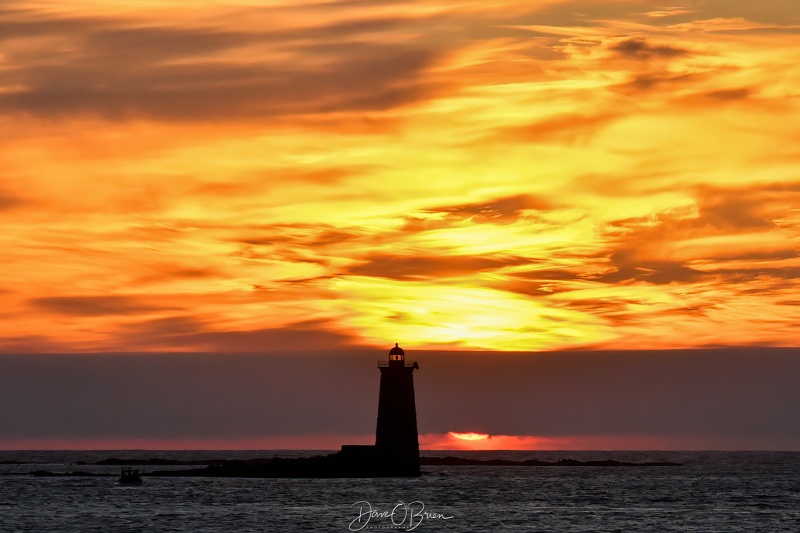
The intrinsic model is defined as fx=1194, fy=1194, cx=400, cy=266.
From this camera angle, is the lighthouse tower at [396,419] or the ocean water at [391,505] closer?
the ocean water at [391,505]

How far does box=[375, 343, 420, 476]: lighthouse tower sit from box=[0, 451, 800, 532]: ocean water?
8.88ft

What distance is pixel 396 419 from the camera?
101 m

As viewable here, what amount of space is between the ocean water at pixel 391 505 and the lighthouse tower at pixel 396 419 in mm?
2706

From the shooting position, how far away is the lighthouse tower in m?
100

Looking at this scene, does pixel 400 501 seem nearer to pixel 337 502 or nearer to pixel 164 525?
pixel 337 502

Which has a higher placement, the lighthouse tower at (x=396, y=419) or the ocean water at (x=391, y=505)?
the lighthouse tower at (x=396, y=419)

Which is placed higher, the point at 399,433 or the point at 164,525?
the point at 399,433

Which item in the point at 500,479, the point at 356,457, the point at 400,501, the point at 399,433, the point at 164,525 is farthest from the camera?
the point at 500,479

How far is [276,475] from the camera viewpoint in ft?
409

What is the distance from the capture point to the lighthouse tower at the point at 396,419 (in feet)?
329

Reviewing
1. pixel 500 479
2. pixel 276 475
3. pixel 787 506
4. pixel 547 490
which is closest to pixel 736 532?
pixel 787 506

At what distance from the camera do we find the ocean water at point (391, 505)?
8019 cm

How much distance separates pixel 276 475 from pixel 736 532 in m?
57.7

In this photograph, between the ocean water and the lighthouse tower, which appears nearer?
the ocean water
